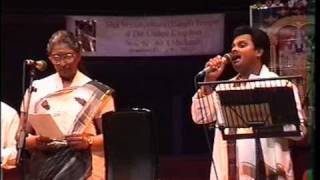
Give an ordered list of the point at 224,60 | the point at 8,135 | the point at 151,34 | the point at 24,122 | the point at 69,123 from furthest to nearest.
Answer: the point at 151,34 < the point at 69,123 < the point at 224,60 < the point at 24,122 < the point at 8,135

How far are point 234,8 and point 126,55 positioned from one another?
88 centimetres

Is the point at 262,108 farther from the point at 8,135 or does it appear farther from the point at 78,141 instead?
the point at 8,135

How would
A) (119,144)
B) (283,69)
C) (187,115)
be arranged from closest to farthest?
(119,144), (283,69), (187,115)

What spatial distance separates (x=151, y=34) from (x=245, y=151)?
249 centimetres

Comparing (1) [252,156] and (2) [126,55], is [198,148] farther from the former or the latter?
(1) [252,156]

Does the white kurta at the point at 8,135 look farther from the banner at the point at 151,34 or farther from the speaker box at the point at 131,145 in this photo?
the banner at the point at 151,34

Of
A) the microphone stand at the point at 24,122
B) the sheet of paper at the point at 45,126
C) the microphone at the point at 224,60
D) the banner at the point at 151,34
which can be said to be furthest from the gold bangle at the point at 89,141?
the banner at the point at 151,34

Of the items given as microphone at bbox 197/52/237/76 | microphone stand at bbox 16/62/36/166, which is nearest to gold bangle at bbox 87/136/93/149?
microphone stand at bbox 16/62/36/166

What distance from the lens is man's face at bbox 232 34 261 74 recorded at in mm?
3271

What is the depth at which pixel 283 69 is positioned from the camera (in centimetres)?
393

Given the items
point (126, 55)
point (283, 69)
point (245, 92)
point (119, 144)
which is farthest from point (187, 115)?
point (245, 92)

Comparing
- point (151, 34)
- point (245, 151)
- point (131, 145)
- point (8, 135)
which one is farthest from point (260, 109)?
point (151, 34)

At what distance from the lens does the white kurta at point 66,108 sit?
330 centimetres

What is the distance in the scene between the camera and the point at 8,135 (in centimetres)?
286
